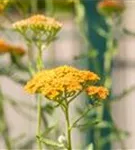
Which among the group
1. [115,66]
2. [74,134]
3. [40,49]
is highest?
[40,49]

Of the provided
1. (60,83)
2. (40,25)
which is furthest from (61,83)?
(40,25)

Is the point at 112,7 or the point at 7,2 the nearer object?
the point at 7,2

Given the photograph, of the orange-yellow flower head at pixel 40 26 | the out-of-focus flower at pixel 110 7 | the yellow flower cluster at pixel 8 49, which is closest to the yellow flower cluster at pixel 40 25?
the orange-yellow flower head at pixel 40 26

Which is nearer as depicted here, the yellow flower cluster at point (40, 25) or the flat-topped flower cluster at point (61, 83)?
the flat-topped flower cluster at point (61, 83)

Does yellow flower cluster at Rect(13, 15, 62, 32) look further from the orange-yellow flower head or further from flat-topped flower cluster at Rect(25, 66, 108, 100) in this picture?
flat-topped flower cluster at Rect(25, 66, 108, 100)

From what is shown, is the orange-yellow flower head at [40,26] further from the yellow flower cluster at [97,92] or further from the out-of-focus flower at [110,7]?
the out-of-focus flower at [110,7]

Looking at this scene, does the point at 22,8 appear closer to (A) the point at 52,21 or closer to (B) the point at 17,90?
(A) the point at 52,21

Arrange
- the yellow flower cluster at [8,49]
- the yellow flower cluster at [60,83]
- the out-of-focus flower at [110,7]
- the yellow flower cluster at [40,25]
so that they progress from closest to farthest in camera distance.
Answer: the yellow flower cluster at [60,83] < the yellow flower cluster at [40,25] < the yellow flower cluster at [8,49] < the out-of-focus flower at [110,7]

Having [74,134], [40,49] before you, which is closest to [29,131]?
[74,134]
